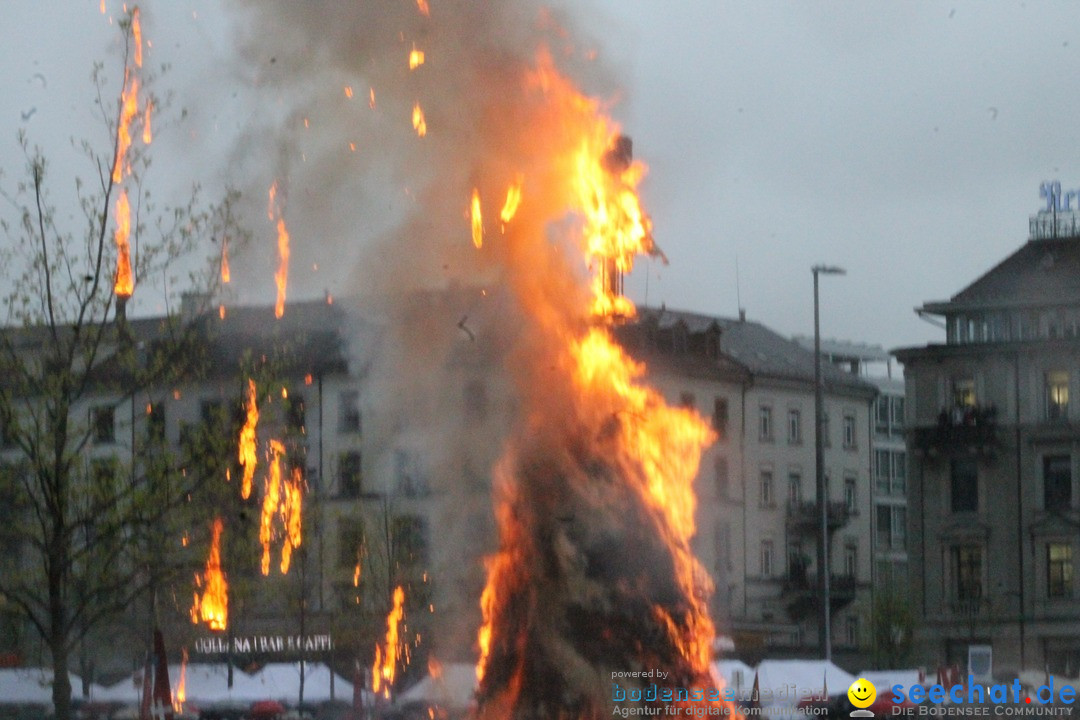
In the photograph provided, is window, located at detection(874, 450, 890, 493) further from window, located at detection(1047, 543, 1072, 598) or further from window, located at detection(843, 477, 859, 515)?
window, located at detection(1047, 543, 1072, 598)

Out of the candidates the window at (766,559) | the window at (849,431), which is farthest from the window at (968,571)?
the window at (849,431)

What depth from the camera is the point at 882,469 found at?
10119cm

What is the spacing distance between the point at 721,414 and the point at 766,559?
7.00 m

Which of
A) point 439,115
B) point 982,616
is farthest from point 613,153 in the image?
point 982,616

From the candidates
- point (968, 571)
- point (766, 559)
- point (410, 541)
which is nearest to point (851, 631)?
point (766, 559)

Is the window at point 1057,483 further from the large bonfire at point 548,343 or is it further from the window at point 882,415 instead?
the large bonfire at point 548,343

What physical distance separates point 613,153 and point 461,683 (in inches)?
611

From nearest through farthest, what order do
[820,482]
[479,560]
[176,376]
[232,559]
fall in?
[176,376] < [232,559] < [479,560] < [820,482]

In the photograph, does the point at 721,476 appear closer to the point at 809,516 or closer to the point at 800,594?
the point at 809,516

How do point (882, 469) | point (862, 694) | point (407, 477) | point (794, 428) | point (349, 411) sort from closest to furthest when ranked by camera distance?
1. point (862, 694)
2. point (407, 477)
3. point (349, 411)
4. point (794, 428)
5. point (882, 469)

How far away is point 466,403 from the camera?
119 feet

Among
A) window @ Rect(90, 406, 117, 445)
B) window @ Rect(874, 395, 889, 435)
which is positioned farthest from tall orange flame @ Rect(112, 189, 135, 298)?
window @ Rect(874, 395, 889, 435)

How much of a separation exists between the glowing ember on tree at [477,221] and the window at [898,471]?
2896 inches

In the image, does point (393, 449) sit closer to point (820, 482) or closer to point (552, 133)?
point (820, 482)
